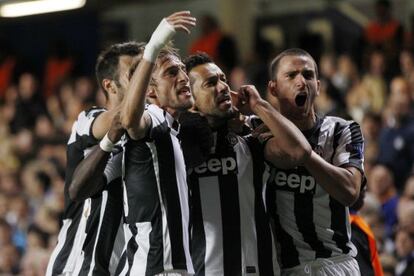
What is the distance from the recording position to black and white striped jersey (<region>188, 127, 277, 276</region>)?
648 cm

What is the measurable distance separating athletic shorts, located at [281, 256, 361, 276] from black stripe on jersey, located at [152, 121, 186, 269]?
91cm

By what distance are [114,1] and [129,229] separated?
40.5 ft

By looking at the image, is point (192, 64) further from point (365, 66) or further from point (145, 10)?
point (145, 10)

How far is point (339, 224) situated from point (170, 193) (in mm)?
1211

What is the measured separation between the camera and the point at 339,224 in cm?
669

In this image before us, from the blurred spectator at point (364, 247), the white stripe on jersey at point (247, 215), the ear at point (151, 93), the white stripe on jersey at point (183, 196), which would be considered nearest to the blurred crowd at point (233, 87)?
the blurred spectator at point (364, 247)

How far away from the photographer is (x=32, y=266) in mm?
11609

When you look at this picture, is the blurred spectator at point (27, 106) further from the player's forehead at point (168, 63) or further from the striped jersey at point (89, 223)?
the player's forehead at point (168, 63)

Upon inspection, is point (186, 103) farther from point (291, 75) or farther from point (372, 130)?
point (372, 130)

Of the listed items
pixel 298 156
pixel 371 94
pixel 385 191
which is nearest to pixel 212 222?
pixel 298 156

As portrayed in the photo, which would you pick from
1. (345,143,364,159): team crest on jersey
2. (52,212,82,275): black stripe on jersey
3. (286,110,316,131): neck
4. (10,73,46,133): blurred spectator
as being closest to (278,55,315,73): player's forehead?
(286,110,316,131): neck

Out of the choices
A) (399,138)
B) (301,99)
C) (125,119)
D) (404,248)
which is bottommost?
(404,248)

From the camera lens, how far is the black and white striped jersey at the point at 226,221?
6480 millimetres

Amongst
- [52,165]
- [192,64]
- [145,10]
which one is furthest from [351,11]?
[192,64]
